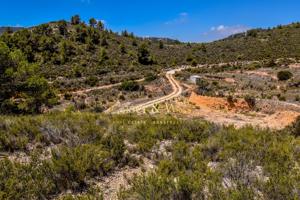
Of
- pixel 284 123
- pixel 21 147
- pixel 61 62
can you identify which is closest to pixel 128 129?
pixel 21 147

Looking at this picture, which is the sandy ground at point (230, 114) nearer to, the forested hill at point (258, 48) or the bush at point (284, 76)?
the bush at point (284, 76)

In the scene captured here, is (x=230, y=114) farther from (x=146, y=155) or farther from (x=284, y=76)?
(x=146, y=155)

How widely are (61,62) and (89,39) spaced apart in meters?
12.6

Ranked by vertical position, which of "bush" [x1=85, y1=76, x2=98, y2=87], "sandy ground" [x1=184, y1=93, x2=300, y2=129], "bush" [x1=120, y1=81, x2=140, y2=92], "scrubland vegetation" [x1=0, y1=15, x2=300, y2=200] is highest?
"scrubland vegetation" [x1=0, y1=15, x2=300, y2=200]

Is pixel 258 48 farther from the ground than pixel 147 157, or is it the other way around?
pixel 147 157

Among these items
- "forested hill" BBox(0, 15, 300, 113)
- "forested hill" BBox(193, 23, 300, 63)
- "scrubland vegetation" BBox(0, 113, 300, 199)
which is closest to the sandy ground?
"scrubland vegetation" BBox(0, 113, 300, 199)

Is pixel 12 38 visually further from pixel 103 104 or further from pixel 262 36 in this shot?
pixel 262 36

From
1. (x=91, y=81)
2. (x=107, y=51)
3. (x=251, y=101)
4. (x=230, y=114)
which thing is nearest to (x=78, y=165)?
(x=230, y=114)

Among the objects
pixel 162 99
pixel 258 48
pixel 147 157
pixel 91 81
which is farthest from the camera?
pixel 258 48

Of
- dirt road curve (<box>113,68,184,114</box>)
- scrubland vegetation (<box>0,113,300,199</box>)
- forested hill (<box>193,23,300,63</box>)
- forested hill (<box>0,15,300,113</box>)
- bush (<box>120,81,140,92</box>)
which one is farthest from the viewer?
forested hill (<box>193,23,300,63</box>)

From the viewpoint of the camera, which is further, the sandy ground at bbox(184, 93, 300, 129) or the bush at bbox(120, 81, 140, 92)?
the bush at bbox(120, 81, 140, 92)

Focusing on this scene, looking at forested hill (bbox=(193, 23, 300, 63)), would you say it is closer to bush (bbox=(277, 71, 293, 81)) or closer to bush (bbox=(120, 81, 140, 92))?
bush (bbox=(277, 71, 293, 81))

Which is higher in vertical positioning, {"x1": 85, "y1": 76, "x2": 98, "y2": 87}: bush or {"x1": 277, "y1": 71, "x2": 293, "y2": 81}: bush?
{"x1": 85, "y1": 76, "x2": 98, "y2": 87}: bush

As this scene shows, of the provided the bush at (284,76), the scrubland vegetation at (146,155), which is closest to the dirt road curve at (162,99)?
the bush at (284,76)
